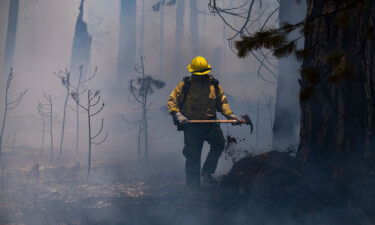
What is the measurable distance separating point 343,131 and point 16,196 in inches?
167

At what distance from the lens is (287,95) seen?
7.71m

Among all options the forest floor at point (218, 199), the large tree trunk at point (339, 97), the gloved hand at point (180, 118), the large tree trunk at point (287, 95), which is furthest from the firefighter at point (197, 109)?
the large tree trunk at point (287, 95)

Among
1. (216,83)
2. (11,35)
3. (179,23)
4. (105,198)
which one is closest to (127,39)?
(179,23)

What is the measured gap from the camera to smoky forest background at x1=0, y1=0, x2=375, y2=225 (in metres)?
3.91

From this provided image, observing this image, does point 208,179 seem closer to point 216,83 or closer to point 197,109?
point 197,109

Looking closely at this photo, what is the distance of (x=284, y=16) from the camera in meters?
7.64

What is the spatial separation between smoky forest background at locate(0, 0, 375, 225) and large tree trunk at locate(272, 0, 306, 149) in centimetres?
2

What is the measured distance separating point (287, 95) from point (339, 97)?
3514 millimetres

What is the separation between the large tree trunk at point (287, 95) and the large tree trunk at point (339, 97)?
10.4ft

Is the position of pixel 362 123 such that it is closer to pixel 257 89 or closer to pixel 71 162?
pixel 71 162

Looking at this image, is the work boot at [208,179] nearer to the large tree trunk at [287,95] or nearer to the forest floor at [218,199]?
the forest floor at [218,199]

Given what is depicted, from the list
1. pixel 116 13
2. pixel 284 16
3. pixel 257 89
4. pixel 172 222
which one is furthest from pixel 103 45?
pixel 172 222

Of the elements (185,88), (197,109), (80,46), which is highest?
(80,46)

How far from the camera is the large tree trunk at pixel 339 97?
12.8 feet
